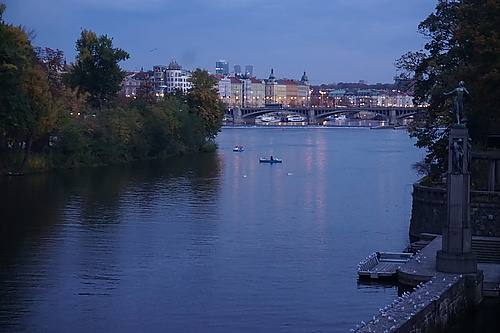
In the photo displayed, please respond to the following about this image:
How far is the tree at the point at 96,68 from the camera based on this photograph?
224 ft

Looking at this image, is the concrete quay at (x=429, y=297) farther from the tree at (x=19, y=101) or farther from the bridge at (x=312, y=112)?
the bridge at (x=312, y=112)

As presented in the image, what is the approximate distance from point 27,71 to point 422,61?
25.6m

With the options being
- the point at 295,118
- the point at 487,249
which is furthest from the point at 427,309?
the point at 295,118

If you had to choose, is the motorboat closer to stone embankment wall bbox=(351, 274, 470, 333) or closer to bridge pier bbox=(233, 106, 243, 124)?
bridge pier bbox=(233, 106, 243, 124)

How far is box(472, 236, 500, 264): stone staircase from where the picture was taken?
2286 cm

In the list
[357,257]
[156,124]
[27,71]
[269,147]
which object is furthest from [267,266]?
[269,147]

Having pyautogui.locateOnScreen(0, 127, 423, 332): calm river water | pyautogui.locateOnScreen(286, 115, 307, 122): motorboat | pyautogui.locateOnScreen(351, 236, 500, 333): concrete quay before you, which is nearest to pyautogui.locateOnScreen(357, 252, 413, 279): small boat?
pyautogui.locateOnScreen(0, 127, 423, 332): calm river water

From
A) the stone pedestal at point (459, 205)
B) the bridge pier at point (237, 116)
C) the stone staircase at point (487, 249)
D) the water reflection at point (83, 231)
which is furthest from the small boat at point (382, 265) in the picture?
the bridge pier at point (237, 116)

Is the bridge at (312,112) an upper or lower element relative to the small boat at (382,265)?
upper

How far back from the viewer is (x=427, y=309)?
16.6 meters

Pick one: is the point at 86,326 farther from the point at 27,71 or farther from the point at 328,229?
the point at 27,71

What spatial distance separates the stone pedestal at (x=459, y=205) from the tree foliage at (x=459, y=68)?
474cm

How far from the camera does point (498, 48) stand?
78.0 feet

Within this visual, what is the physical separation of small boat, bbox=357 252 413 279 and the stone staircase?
191 centimetres
